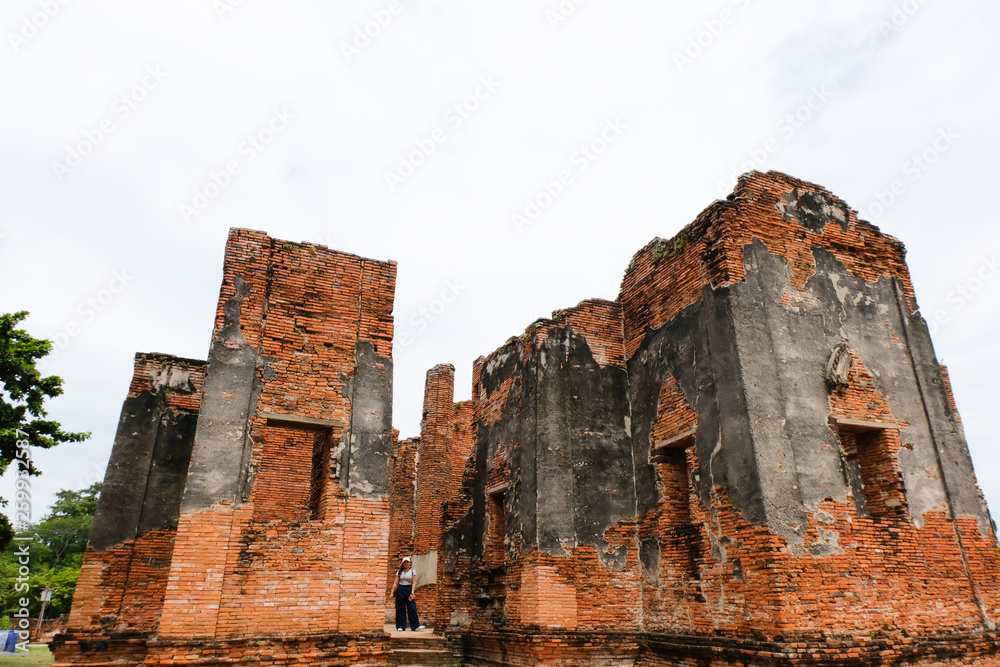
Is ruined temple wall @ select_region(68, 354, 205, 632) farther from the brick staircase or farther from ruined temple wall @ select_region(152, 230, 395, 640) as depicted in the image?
the brick staircase

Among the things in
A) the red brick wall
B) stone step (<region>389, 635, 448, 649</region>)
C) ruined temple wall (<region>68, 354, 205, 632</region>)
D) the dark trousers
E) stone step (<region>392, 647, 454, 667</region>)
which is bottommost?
stone step (<region>392, 647, 454, 667</region>)

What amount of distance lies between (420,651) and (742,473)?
20.1ft

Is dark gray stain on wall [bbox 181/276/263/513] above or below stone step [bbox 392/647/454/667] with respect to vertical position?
above

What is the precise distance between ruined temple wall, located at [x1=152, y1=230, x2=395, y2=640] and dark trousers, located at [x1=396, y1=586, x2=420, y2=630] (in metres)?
3.55

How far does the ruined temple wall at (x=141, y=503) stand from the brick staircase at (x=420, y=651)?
12.1ft

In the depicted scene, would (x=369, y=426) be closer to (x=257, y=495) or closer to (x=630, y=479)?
(x=257, y=495)

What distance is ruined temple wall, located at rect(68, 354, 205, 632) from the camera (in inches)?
383

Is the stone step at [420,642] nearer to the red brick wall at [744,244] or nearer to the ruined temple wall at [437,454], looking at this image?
the ruined temple wall at [437,454]

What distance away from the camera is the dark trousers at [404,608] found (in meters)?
11.7

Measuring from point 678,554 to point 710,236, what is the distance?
4.70 meters

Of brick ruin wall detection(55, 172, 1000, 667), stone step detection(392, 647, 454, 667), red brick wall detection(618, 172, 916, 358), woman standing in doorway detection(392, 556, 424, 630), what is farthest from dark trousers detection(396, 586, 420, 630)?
red brick wall detection(618, 172, 916, 358)

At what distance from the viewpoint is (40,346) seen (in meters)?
11.6

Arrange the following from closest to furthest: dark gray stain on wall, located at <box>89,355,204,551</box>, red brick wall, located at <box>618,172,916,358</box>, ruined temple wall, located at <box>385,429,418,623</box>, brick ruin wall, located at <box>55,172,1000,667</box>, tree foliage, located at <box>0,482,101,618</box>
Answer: brick ruin wall, located at <box>55,172,1000,667</box> → red brick wall, located at <box>618,172,916,358</box> → dark gray stain on wall, located at <box>89,355,204,551</box> → ruined temple wall, located at <box>385,429,418,623</box> → tree foliage, located at <box>0,482,101,618</box>

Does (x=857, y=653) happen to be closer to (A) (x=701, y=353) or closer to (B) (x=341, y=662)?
(A) (x=701, y=353)
